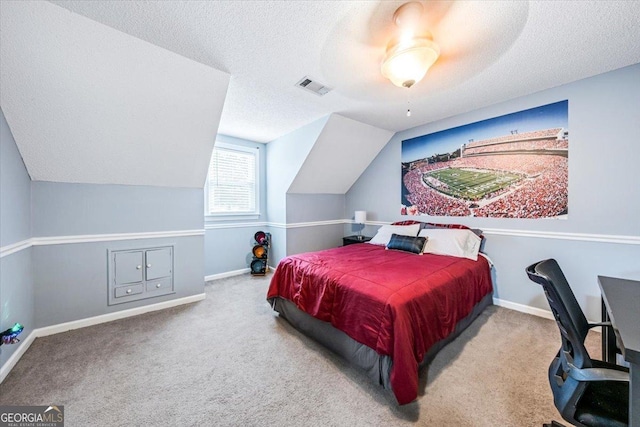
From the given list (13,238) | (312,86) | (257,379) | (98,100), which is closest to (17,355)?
(13,238)

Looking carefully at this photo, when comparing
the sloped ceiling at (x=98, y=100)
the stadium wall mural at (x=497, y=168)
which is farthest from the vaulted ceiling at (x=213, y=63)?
the stadium wall mural at (x=497, y=168)

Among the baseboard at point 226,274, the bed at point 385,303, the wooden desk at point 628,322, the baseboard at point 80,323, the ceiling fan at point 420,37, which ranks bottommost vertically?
the baseboard at point 80,323

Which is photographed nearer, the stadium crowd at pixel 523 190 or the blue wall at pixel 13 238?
the blue wall at pixel 13 238

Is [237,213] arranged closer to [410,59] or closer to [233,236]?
[233,236]

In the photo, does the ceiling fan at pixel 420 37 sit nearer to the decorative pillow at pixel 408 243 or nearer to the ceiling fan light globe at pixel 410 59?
the ceiling fan light globe at pixel 410 59

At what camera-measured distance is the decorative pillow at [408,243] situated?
9.85 feet

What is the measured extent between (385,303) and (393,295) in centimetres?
9

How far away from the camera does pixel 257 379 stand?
1748mm

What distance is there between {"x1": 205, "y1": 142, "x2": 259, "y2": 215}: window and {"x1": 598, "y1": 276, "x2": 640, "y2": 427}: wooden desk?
4.34m

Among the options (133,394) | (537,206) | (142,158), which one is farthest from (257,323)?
(537,206)

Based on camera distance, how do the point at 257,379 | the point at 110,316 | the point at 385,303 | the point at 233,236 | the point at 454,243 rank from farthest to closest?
the point at 233,236 → the point at 454,243 → the point at 110,316 → the point at 257,379 → the point at 385,303

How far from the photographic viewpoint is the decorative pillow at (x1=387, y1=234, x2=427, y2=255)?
300 cm

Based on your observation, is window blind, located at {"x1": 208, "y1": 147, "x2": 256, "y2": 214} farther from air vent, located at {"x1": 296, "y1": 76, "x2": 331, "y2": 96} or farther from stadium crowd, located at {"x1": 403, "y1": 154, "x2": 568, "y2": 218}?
stadium crowd, located at {"x1": 403, "y1": 154, "x2": 568, "y2": 218}

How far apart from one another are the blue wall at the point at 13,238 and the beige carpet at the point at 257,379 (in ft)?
1.11
